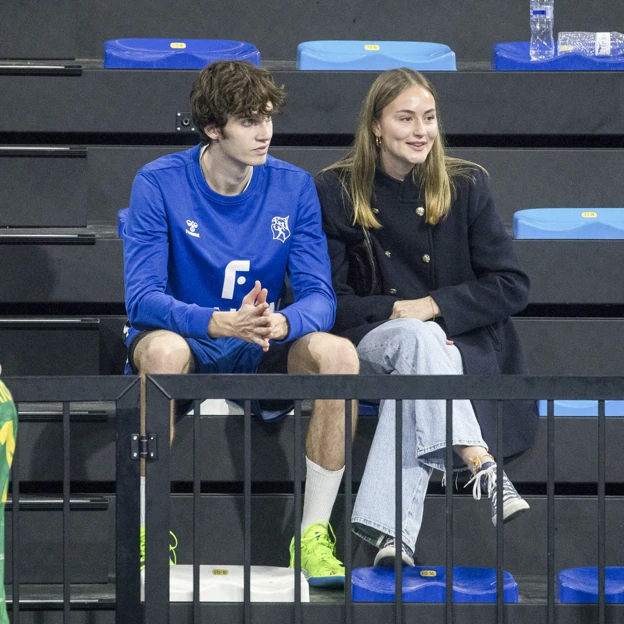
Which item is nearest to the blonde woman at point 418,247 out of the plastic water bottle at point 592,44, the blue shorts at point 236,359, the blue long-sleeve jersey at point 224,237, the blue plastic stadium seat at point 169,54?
the blue long-sleeve jersey at point 224,237

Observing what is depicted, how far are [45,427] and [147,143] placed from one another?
1216 millimetres

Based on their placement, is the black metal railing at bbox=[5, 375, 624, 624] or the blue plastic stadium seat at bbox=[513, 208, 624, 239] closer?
the black metal railing at bbox=[5, 375, 624, 624]

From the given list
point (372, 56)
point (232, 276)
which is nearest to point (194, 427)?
point (232, 276)

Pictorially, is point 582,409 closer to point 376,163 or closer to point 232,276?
point 376,163

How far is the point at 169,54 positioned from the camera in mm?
3701

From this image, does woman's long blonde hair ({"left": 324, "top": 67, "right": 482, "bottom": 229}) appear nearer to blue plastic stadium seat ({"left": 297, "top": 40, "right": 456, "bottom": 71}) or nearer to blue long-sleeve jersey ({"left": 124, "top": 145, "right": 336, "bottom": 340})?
blue long-sleeve jersey ({"left": 124, "top": 145, "right": 336, "bottom": 340})

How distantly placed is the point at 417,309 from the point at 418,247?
207 mm

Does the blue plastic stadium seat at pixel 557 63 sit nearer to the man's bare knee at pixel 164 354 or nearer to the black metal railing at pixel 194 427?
the man's bare knee at pixel 164 354

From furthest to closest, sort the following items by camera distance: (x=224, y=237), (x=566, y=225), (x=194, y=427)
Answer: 1. (x=566, y=225)
2. (x=224, y=237)
3. (x=194, y=427)

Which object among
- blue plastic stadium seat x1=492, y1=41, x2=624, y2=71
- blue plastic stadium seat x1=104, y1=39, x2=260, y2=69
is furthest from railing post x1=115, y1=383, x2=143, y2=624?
blue plastic stadium seat x1=492, y1=41, x2=624, y2=71

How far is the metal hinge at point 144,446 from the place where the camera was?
2.17 m

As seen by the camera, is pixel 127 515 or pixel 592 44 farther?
pixel 592 44

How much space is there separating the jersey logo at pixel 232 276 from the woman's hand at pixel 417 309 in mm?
390

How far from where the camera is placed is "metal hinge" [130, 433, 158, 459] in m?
2.17
